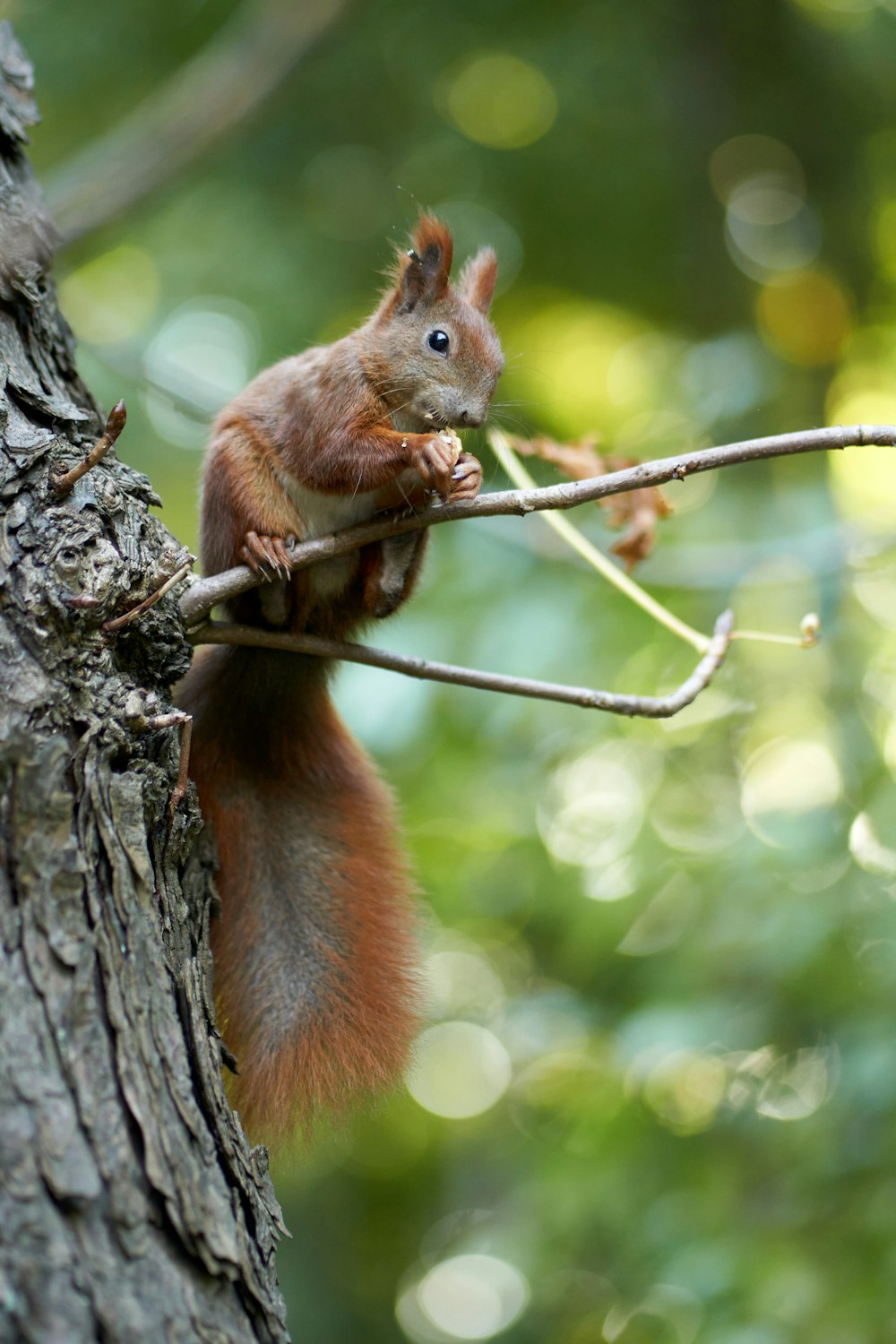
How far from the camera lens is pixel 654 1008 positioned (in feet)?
9.07

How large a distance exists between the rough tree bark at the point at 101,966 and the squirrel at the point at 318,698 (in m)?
0.29

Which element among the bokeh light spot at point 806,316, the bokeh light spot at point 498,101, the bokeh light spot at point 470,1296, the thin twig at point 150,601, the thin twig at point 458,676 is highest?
the bokeh light spot at point 498,101

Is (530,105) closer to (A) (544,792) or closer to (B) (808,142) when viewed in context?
(B) (808,142)

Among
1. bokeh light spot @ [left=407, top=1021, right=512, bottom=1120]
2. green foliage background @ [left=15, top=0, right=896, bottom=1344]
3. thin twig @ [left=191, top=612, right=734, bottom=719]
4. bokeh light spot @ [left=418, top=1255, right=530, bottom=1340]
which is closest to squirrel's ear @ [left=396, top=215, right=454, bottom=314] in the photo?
green foliage background @ [left=15, top=0, right=896, bottom=1344]

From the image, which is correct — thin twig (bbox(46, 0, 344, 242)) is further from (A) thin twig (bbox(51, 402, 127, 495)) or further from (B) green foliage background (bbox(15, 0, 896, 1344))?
(A) thin twig (bbox(51, 402, 127, 495))

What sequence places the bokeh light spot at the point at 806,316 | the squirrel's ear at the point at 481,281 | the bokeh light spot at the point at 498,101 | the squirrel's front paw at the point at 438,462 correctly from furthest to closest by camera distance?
the bokeh light spot at the point at 498,101 < the bokeh light spot at the point at 806,316 < the squirrel's ear at the point at 481,281 < the squirrel's front paw at the point at 438,462

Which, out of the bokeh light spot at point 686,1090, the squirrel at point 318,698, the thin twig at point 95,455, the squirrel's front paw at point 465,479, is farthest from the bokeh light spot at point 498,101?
the thin twig at point 95,455

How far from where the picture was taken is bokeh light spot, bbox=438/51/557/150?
16.7ft

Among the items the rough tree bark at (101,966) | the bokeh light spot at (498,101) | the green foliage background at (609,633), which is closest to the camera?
the rough tree bark at (101,966)

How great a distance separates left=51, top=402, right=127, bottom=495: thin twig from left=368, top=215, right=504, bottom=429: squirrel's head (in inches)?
35.4

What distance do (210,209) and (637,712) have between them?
3.63 m

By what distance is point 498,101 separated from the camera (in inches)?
204

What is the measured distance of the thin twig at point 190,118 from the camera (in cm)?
209

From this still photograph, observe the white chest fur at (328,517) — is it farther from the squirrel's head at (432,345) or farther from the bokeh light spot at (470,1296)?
the bokeh light spot at (470,1296)
